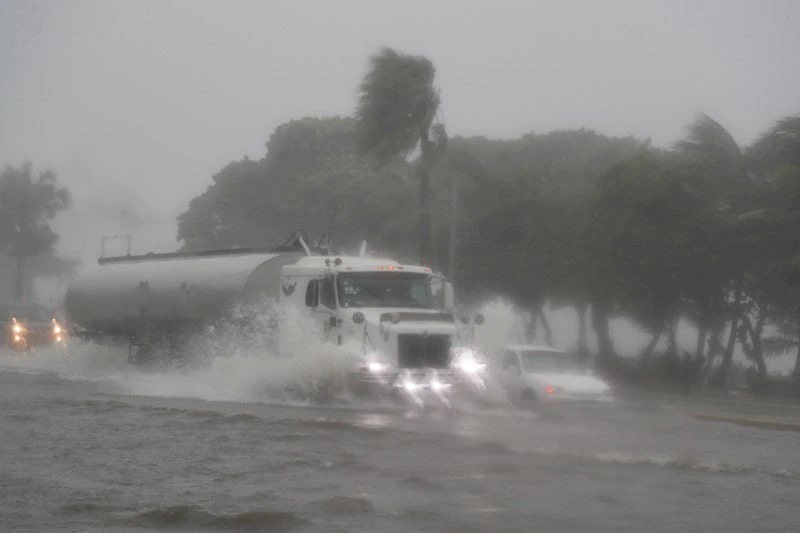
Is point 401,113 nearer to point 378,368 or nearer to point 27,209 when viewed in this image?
point 378,368

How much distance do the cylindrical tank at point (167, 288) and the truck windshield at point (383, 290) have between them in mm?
3182

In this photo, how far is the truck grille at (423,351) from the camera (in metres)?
21.2

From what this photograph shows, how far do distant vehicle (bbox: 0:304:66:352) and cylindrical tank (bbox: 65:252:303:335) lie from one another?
3.28m

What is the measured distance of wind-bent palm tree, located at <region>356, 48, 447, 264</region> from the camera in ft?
120

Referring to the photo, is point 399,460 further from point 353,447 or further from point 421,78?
point 421,78

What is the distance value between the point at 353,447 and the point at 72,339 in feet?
67.6

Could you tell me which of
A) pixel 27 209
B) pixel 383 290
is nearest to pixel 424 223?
pixel 383 290

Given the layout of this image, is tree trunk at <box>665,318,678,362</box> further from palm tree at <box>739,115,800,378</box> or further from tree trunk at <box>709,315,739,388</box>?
palm tree at <box>739,115,800,378</box>

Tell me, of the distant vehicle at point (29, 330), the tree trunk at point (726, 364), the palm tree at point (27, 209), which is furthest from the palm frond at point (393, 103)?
the palm tree at point (27, 209)

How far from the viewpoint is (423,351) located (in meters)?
21.4

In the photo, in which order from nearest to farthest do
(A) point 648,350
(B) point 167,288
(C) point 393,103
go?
(B) point 167,288, (C) point 393,103, (A) point 648,350

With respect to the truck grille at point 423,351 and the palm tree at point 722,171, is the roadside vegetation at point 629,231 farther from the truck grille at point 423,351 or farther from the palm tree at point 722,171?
the truck grille at point 423,351

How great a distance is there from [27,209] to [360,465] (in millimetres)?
53313

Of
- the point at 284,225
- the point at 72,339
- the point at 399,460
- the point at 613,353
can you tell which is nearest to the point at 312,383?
the point at 399,460
